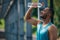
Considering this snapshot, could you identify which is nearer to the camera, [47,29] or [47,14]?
[47,29]

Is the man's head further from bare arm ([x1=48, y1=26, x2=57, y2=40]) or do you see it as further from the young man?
bare arm ([x1=48, y1=26, x2=57, y2=40])

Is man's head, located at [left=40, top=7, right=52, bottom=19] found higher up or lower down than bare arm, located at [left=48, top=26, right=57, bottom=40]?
higher up

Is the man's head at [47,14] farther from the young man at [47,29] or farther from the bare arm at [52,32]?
the bare arm at [52,32]

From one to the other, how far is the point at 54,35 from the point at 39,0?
125 centimetres

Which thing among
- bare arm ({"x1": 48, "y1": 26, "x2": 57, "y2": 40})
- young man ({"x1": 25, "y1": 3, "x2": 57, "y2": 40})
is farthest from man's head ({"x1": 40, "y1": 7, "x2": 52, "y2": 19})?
bare arm ({"x1": 48, "y1": 26, "x2": 57, "y2": 40})

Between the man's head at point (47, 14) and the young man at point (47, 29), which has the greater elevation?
the man's head at point (47, 14)

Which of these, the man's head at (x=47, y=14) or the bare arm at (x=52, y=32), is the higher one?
the man's head at (x=47, y=14)

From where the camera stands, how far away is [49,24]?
4.81 metres

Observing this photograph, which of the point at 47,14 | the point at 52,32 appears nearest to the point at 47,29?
the point at 52,32

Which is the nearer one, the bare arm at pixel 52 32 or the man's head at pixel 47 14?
the bare arm at pixel 52 32

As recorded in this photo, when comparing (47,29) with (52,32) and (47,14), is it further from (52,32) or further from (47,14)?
(47,14)

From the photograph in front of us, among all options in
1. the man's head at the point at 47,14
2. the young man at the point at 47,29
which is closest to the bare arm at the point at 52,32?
the young man at the point at 47,29

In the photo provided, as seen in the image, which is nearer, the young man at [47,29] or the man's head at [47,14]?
the young man at [47,29]

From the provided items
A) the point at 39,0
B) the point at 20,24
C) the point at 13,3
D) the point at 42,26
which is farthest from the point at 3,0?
the point at 42,26
